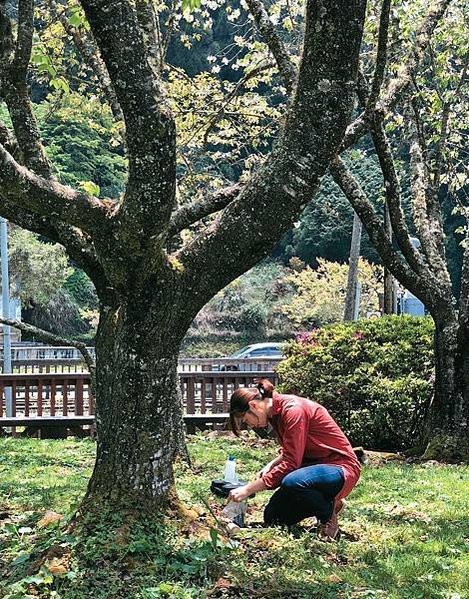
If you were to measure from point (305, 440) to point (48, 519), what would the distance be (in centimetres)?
174

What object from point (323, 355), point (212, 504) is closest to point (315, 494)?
point (212, 504)

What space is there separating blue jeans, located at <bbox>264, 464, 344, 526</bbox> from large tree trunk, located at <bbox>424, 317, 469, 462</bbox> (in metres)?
3.74

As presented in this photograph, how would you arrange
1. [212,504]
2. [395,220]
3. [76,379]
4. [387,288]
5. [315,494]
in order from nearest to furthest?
[315,494], [212,504], [395,220], [76,379], [387,288]

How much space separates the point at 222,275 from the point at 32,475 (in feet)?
12.8

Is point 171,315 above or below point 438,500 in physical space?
above

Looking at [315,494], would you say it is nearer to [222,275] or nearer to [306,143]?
[222,275]

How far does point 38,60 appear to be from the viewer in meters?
5.52

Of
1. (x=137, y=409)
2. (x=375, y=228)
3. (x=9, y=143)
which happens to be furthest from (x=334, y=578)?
(x=375, y=228)

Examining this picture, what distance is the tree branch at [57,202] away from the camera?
374 centimetres

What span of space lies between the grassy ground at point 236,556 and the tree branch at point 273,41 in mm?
3862

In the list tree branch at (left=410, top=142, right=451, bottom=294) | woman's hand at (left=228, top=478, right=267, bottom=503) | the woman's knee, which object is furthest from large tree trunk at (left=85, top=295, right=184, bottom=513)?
tree branch at (left=410, top=142, right=451, bottom=294)

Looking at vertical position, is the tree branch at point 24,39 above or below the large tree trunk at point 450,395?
above

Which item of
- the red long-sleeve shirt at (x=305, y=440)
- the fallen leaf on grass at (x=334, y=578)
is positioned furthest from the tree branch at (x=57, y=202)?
the fallen leaf on grass at (x=334, y=578)

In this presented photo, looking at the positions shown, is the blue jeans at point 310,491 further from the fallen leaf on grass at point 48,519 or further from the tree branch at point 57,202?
the tree branch at point 57,202
